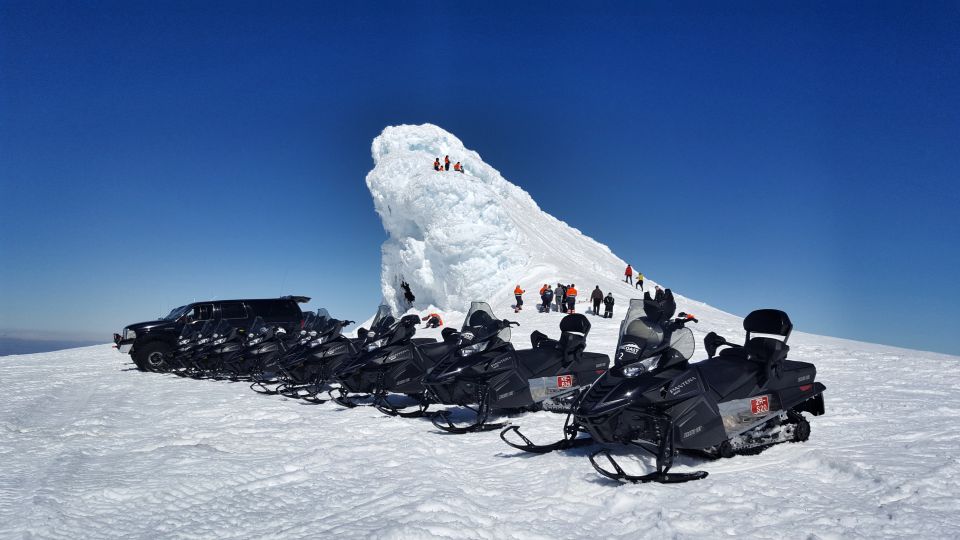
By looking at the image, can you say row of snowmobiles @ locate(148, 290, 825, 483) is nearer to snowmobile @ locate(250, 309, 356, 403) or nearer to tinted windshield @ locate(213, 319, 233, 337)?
snowmobile @ locate(250, 309, 356, 403)

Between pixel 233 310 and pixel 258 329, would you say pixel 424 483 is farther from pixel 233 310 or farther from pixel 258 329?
pixel 233 310

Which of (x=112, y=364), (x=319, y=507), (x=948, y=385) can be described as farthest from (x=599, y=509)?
(x=112, y=364)

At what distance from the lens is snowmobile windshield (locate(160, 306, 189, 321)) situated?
49.2 ft

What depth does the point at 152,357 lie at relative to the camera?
1371 cm

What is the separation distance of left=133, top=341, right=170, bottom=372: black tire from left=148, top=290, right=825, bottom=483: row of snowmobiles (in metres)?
Result: 3.92

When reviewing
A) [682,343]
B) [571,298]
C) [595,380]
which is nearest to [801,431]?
[682,343]

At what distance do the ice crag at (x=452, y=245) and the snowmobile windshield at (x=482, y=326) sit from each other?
19.5 metres

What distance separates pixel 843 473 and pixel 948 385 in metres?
6.24

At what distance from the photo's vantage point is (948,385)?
28.3ft

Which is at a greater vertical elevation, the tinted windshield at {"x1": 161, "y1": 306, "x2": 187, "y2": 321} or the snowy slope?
the tinted windshield at {"x1": 161, "y1": 306, "x2": 187, "y2": 321}

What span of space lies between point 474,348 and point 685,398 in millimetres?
3033

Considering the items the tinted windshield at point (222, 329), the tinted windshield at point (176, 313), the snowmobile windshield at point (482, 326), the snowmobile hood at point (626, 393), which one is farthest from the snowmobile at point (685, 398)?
the tinted windshield at point (176, 313)

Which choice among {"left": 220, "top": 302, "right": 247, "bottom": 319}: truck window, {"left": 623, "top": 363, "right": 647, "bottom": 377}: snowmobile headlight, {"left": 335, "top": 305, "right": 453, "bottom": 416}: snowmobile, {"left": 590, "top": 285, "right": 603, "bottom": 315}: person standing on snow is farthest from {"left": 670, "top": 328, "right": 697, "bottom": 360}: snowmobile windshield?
{"left": 590, "top": 285, "right": 603, "bottom": 315}: person standing on snow

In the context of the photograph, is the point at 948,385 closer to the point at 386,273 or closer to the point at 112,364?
the point at 112,364
